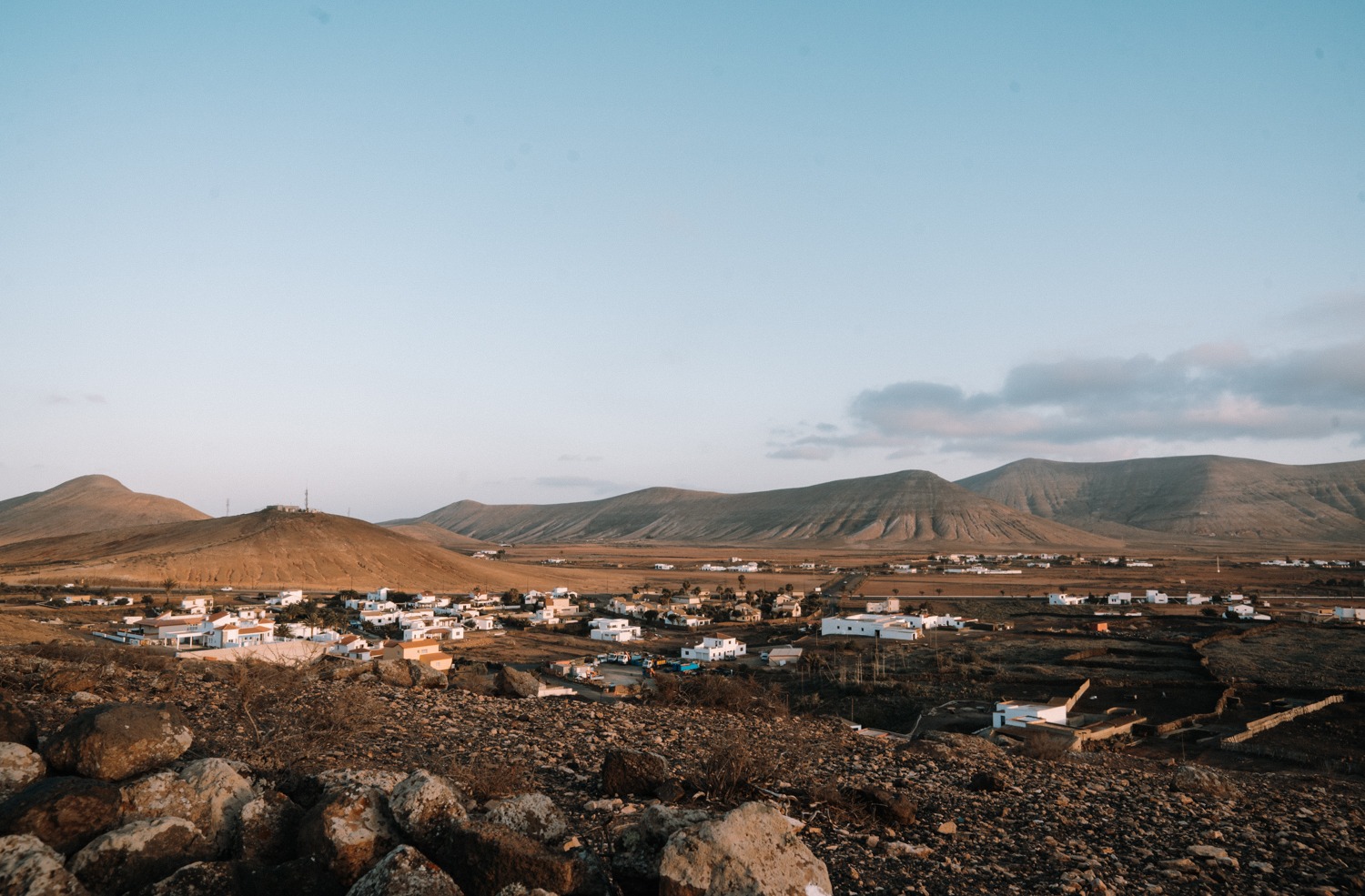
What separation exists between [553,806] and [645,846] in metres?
0.72

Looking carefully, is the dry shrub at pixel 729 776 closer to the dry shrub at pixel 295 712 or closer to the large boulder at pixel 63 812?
the dry shrub at pixel 295 712

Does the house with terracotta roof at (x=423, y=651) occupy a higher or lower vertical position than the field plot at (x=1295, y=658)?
higher

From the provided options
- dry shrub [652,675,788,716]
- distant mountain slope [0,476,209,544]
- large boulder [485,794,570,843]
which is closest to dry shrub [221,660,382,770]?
large boulder [485,794,570,843]

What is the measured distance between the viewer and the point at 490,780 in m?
6.16

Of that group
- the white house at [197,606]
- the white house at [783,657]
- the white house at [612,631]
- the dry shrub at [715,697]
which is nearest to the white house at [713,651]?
the white house at [783,657]

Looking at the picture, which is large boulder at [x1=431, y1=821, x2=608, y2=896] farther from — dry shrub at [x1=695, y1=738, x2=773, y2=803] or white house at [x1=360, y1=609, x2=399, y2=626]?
white house at [x1=360, y1=609, x2=399, y2=626]

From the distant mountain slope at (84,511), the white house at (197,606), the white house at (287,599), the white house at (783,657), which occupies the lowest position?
the white house at (783,657)

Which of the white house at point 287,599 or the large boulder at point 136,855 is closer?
the large boulder at point 136,855

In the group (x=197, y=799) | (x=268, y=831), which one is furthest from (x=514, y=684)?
(x=268, y=831)

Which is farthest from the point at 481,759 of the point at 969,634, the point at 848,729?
the point at 969,634

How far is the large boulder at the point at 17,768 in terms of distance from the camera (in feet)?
17.0

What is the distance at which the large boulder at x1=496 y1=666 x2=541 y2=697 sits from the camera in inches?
592

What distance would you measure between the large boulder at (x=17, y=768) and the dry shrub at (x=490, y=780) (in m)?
2.77

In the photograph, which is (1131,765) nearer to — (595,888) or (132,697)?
(595,888)
